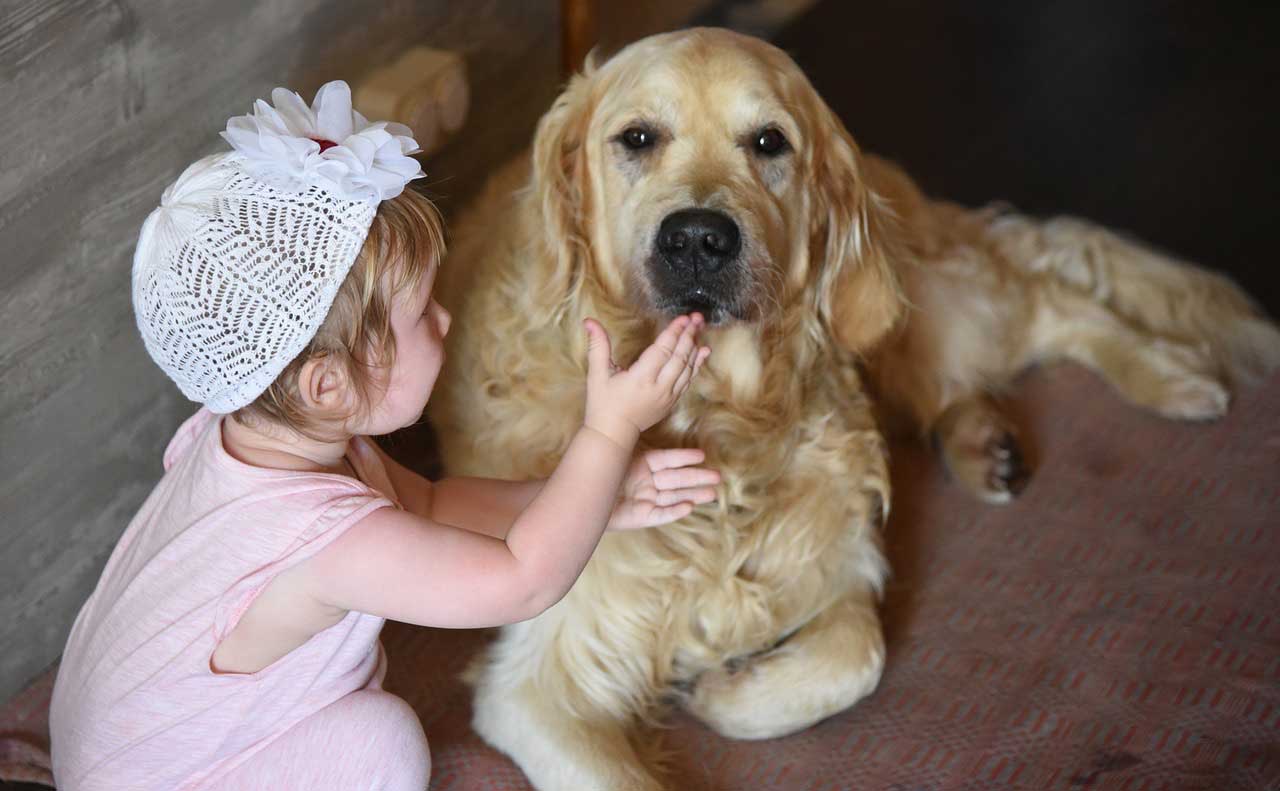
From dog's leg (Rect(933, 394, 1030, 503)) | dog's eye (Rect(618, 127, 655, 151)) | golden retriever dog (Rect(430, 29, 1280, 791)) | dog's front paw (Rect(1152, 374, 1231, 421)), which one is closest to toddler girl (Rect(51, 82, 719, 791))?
golden retriever dog (Rect(430, 29, 1280, 791))

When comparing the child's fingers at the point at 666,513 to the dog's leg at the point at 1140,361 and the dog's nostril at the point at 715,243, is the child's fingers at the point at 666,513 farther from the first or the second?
the dog's leg at the point at 1140,361

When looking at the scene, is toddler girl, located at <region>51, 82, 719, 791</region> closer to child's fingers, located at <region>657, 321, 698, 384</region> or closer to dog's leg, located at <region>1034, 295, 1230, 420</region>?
child's fingers, located at <region>657, 321, 698, 384</region>

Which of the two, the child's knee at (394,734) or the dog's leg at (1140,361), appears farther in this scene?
the dog's leg at (1140,361)

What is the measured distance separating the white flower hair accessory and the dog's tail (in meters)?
1.57

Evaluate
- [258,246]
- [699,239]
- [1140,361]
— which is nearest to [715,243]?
[699,239]

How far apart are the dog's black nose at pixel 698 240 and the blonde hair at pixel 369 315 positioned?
0.32 metres

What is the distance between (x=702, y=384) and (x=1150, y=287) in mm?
1244

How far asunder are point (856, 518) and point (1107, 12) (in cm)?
304

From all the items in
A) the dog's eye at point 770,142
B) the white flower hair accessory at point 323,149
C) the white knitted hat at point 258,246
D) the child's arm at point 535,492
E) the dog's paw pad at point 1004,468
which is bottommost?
the dog's paw pad at point 1004,468

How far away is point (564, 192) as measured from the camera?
1880 millimetres

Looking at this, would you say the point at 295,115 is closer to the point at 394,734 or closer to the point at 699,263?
the point at 699,263

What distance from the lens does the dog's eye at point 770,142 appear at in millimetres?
1754

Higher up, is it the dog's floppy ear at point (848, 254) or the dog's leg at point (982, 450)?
the dog's floppy ear at point (848, 254)

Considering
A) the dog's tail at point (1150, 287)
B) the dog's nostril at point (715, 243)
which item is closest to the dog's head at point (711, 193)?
the dog's nostril at point (715, 243)
